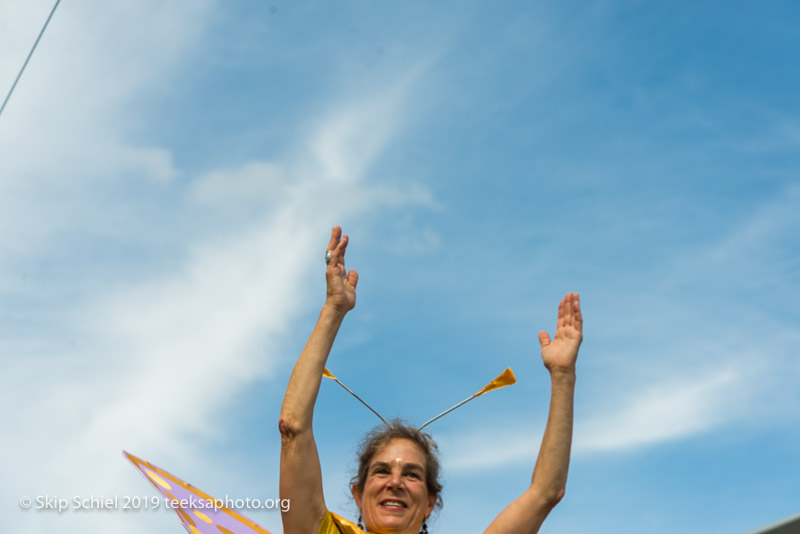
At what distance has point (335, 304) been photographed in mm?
2965

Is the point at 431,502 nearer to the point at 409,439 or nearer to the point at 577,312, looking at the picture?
the point at 409,439

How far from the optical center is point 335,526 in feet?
9.27

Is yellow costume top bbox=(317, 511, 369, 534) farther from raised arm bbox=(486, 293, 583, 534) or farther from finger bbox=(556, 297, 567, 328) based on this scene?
finger bbox=(556, 297, 567, 328)

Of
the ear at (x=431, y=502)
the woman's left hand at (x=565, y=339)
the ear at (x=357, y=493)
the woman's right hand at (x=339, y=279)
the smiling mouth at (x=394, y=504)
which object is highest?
the woman's right hand at (x=339, y=279)

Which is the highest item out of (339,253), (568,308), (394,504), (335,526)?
(339,253)

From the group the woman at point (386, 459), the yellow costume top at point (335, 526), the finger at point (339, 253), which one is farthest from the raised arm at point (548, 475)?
the finger at point (339, 253)

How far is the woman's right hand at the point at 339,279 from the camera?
298 centimetres

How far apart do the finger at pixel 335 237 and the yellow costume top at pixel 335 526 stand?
39.0 inches

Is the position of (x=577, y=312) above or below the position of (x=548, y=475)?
above

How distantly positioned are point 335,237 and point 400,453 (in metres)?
0.92

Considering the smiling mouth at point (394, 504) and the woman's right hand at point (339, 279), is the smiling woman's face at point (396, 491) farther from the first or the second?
the woman's right hand at point (339, 279)

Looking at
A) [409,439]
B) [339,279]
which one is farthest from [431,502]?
[339,279]

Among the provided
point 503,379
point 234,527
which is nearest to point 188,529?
point 234,527

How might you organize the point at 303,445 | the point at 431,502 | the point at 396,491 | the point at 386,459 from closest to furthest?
the point at 303,445
the point at 396,491
the point at 386,459
the point at 431,502
